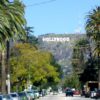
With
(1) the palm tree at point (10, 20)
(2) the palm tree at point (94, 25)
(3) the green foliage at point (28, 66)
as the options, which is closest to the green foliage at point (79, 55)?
(3) the green foliage at point (28, 66)

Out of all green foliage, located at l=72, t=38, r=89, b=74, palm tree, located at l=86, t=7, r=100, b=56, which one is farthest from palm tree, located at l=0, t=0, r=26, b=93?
green foliage, located at l=72, t=38, r=89, b=74

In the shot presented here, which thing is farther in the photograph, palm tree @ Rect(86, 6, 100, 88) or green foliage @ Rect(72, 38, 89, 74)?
green foliage @ Rect(72, 38, 89, 74)

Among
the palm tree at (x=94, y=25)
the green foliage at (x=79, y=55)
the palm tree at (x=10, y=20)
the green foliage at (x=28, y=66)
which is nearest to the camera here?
the palm tree at (x=10, y=20)

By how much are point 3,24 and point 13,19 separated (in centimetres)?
496

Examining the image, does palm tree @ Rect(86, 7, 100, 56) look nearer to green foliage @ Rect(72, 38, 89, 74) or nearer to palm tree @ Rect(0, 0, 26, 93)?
palm tree @ Rect(0, 0, 26, 93)

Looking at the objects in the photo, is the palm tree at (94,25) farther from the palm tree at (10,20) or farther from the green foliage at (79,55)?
the green foliage at (79,55)

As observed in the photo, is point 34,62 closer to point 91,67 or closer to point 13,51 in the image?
point 13,51

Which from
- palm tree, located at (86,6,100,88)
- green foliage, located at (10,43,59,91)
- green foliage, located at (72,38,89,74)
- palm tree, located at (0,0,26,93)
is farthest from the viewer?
green foliage, located at (72,38,89,74)

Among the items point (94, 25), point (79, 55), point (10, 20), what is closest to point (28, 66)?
point (94, 25)

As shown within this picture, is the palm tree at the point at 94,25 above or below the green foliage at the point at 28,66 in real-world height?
above

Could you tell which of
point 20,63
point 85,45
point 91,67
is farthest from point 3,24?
point 85,45

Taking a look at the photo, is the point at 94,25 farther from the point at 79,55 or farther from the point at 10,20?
the point at 79,55

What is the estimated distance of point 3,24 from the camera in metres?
43.9

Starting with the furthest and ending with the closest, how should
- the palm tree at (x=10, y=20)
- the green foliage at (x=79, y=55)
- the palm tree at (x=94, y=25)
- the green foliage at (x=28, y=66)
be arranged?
1. the green foliage at (x=79, y=55)
2. the green foliage at (x=28, y=66)
3. the palm tree at (x=94, y=25)
4. the palm tree at (x=10, y=20)
